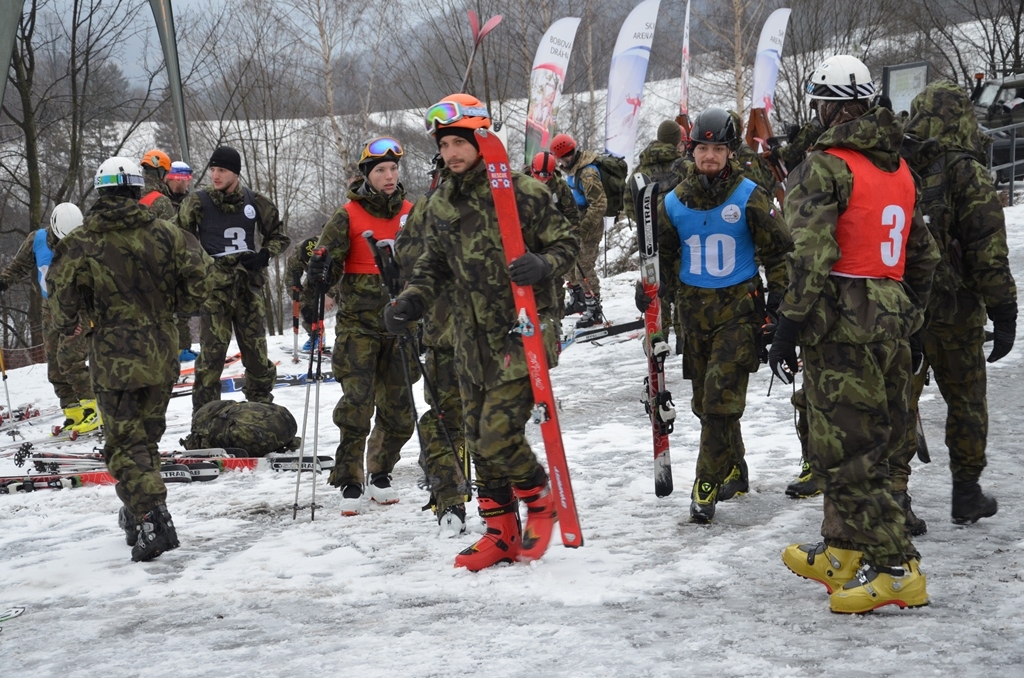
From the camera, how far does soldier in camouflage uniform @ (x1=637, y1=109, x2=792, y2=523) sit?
539 centimetres

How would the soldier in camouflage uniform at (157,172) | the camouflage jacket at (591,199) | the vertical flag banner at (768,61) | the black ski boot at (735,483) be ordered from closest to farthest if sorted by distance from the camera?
the black ski boot at (735,483), the soldier in camouflage uniform at (157,172), the camouflage jacket at (591,199), the vertical flag banner at (768,61)

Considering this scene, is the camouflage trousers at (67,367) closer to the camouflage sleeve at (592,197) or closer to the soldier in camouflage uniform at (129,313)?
the soldier in camouflage uniform at (129,313)

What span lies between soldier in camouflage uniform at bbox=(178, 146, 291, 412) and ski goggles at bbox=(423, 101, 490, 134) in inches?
166

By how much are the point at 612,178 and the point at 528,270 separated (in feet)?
29.5

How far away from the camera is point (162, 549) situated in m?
5.64

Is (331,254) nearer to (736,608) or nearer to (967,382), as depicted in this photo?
(736,608)

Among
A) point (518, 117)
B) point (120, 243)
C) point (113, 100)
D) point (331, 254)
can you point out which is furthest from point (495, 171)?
point (518, 117)

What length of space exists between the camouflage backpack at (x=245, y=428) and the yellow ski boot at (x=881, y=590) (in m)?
5.43

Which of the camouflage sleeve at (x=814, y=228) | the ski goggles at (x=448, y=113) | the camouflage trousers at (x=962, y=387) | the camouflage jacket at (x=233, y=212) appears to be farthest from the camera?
the camouflage jacket at (x=233, y=212)

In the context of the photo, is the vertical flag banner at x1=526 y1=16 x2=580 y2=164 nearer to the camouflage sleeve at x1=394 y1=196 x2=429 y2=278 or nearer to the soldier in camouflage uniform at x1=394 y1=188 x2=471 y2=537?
the soldier in camouflage uniform at x1=394 y1=188 x2=471 y2=537

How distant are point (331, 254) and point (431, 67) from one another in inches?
734

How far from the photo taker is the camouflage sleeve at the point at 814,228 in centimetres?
389

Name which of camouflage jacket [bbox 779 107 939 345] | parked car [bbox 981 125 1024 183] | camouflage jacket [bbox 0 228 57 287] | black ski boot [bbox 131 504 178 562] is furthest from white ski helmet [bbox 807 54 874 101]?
parked car [bbox 981 125 1024 183]

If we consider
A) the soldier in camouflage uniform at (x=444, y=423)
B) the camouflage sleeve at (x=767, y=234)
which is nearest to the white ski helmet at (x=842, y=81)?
the camouflage sleeve at (x=767, y=234)
